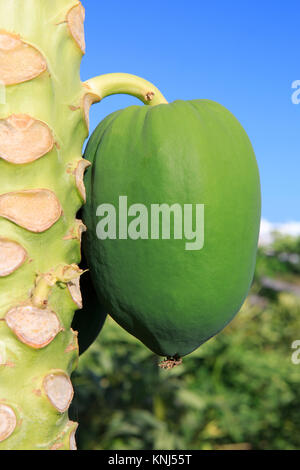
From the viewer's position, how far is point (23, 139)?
73cm

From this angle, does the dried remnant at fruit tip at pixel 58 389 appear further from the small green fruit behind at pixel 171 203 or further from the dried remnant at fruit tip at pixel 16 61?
the dried remnant at fruit tip at pixel 16 61

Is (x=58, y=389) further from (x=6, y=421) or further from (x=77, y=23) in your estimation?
(x=77, y=23)

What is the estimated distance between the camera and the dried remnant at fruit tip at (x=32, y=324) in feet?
2.35

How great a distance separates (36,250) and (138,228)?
0.16 meters

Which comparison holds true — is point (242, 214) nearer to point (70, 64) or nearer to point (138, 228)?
point (138, 228)

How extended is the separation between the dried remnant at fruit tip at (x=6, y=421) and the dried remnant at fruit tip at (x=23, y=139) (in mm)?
345

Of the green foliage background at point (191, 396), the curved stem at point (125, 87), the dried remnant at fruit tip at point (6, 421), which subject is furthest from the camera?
the green foliage background at point (191, 396)

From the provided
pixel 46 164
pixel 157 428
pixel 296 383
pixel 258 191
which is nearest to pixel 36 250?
pixel 46 164

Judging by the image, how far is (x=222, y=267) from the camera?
81 centimetres

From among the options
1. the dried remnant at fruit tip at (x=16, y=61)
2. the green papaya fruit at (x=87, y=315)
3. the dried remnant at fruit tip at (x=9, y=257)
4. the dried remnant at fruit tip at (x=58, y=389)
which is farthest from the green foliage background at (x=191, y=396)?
the dried remnant at fruit tip at (x=16, y=61)

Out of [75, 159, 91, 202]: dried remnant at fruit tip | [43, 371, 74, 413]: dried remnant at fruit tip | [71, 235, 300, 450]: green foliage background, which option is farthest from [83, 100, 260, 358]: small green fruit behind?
[71, 235, 300, 450]: green foliage background

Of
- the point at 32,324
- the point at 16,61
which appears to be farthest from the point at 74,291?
the point at 16,61

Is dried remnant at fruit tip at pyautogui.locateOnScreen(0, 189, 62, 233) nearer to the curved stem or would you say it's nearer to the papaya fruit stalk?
the papaya fruit stalk

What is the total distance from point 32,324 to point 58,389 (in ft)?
0.36
